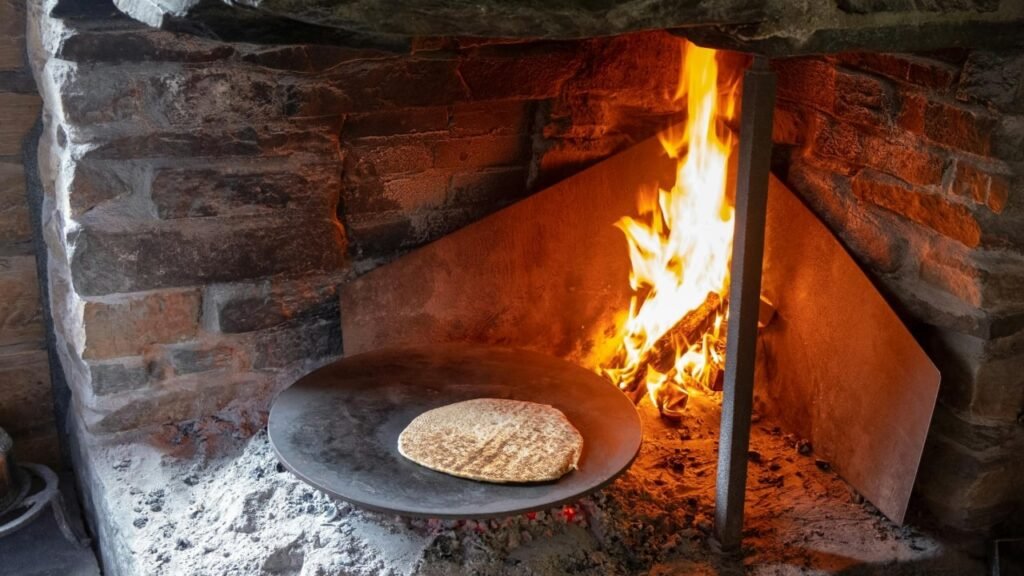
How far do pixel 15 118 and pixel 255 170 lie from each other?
0.70m

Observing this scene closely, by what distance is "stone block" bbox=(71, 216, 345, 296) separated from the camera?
7.94 feet

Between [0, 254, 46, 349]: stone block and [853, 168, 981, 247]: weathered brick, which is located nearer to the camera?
[853, 168, 981, 247]: weathered brick

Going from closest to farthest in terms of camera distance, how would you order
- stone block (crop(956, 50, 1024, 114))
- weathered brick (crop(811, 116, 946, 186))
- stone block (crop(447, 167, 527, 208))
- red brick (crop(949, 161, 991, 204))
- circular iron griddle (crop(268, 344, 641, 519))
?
circular iron griddle (crop(268, 344, 641, 519)) → stone block (crop(956, 50, 1024, 114)) → red brick (crop(949, 161, 991, 204)) → weathered brick (crop(811, 116, 946, 186)) → stone block (crop(447, 167, 527, 208))

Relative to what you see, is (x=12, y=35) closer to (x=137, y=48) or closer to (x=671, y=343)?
(x=137, y=48)

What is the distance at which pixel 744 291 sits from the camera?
2061mm

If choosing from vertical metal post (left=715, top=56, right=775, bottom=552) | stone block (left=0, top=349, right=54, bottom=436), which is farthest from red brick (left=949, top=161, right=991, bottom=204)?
stone block (left=0, top=349, right=54, bottom=436)

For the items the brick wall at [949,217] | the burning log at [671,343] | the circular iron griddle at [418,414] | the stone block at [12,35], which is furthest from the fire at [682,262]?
the stone block at [12,35]

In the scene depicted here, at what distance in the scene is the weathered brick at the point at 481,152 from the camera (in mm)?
2713

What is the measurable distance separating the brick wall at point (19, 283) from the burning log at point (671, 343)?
1667 mm

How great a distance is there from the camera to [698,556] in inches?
87.8

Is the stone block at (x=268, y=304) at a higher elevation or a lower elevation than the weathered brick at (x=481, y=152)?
lower

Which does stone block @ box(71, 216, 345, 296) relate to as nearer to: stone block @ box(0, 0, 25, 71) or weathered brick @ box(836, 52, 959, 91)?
stone block @ box(0, 0, 25, 71)

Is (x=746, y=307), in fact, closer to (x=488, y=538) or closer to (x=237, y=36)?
(x=488, y=538)

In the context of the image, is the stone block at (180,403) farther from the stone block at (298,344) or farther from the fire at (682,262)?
the fire at (682,262)
